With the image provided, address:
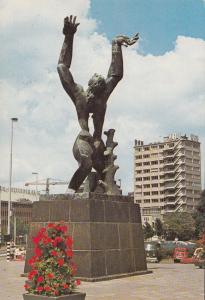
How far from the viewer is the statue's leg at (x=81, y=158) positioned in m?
15.0

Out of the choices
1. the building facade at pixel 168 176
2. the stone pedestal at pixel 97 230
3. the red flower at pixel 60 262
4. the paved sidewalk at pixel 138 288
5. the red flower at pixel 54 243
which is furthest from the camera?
the building facade at pixel 168 176

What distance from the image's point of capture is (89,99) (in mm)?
15734

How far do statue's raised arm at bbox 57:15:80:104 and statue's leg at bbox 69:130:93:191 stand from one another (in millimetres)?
1357

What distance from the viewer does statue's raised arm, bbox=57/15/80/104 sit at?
15.4 m

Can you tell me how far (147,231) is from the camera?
94.3 metres

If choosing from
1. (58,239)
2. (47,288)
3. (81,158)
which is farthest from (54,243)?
(81,158)

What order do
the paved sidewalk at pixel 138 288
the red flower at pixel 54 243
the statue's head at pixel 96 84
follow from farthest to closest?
the statue's head at pixel 96 84 < the paved sidewalk at pixel 138 288 < the red flower at pixel 54 243

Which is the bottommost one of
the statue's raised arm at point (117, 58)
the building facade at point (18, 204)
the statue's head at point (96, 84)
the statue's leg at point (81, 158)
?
the statue's leg at point (81, 158)

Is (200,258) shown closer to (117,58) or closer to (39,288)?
(117,58)

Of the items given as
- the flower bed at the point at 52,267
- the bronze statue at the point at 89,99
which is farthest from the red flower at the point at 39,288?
the bronze statue at the point at 89,99

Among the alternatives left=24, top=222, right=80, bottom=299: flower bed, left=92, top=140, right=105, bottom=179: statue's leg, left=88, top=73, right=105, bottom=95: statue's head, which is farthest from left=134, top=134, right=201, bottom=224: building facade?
left=24, top=222, right=80, bottom=299: flower bed

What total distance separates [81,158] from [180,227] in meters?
80.9

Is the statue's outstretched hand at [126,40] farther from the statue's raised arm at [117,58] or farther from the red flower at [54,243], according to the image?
the red flower at [54,243]

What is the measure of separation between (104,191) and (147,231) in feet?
262
